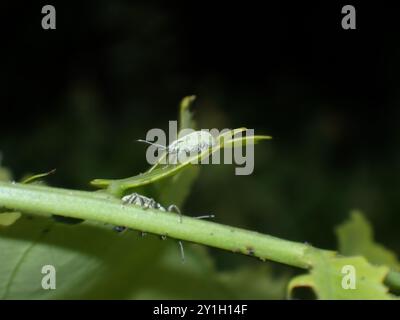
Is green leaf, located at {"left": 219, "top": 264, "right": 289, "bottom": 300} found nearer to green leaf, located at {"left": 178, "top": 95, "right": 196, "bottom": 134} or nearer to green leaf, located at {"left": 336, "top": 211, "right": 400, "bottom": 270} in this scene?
green leaf, located at {"left": 336, "top": 211, "right": 400, "bottom": 270}

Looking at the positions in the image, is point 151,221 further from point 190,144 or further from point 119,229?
point 190,144

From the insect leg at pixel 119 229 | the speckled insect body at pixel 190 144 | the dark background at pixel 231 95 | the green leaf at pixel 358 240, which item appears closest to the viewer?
the insect leg at pixel 119 229

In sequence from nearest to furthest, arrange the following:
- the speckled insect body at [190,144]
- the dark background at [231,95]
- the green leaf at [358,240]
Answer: the speckled insect body at [190,144] < the green leaf at [358,240] < the dark background at [231,95]

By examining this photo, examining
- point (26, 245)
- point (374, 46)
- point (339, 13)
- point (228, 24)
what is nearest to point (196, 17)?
point (228, 24)

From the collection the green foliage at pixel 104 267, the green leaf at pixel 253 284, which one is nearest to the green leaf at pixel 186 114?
the green foliage at pixel 104 267

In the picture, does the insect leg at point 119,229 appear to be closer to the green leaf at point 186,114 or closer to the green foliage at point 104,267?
the green foliage at point 104,267

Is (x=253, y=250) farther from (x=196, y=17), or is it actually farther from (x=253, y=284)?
(x=196, y=17)
